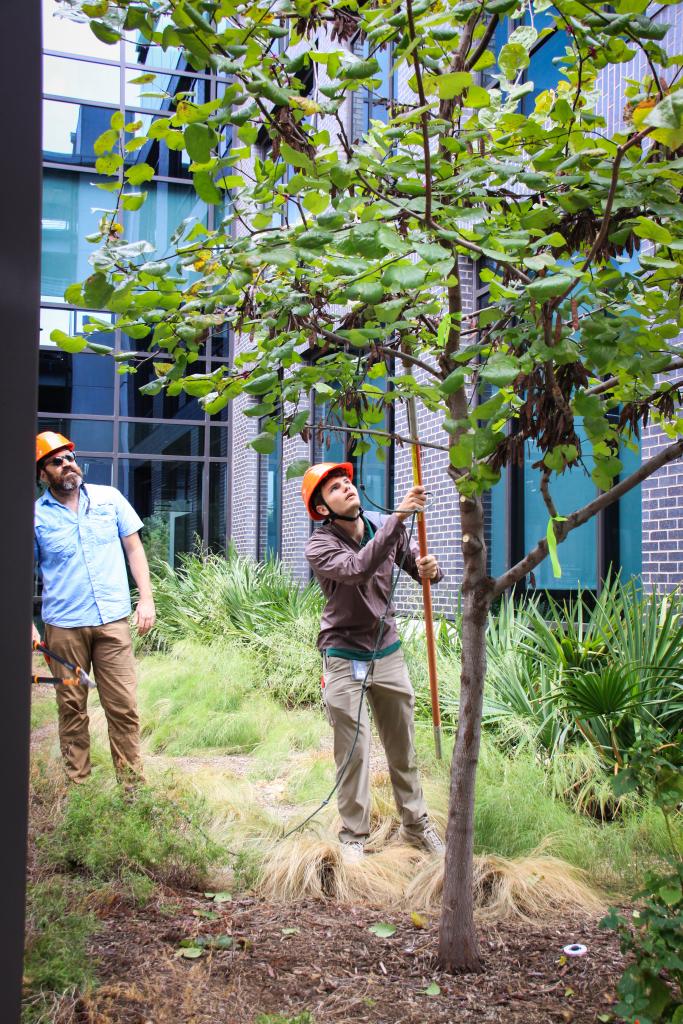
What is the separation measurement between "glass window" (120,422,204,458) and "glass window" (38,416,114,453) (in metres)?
0.26

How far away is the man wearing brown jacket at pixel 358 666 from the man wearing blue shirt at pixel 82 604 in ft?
4.23

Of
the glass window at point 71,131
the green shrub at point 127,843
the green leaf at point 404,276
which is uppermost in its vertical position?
the glass window at point 71,131

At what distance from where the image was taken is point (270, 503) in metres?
16.3

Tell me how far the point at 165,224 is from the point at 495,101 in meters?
16.2

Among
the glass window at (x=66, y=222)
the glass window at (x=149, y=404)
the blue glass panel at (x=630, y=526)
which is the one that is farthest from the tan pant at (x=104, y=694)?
the glass window at (x=66, y=222)

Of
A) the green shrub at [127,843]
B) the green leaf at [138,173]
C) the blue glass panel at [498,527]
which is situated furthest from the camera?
the blue glass panel at [498,527]

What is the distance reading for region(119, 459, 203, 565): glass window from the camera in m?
17.3

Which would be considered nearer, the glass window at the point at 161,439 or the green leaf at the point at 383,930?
the green leaf at the point at 383,930

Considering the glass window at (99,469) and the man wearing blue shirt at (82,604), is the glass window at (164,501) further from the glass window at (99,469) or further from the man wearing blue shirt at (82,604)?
the man wearing blue shirt at (82,604)

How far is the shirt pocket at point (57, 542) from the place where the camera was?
18.5ft

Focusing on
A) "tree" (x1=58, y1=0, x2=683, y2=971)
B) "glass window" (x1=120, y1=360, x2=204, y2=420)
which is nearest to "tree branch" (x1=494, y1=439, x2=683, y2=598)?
"tree" (x1=58, y1=0, x2=683, y2=971)

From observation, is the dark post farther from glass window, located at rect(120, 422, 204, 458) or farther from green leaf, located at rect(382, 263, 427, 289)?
glass window, located at rect(120, 422, 204, 458)

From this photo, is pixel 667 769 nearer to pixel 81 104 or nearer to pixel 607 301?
pixel 607 301

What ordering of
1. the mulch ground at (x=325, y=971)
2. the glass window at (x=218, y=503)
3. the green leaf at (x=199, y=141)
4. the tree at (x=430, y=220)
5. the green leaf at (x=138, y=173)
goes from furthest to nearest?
the glass window at (x=218, y=503) < the mulch ground at (x=325, y=971) < the green leaf at (x=138, y=173) < the tree at (x=430, y=220) < the green leaf at (x=199, y=141)
